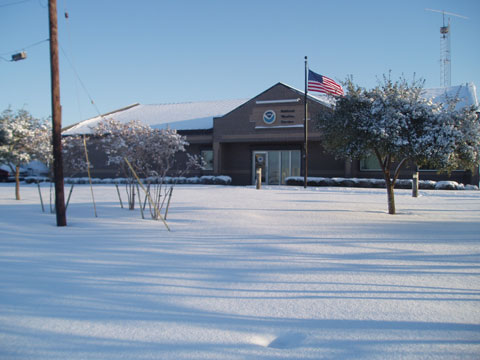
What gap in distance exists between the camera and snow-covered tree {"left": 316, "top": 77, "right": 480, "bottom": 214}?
1024cm

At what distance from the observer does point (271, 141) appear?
26969mm

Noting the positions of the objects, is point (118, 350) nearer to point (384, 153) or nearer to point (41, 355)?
point (41, 355)

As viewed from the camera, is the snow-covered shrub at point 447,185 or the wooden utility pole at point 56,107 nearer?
the wooden utility pole at point 56,107

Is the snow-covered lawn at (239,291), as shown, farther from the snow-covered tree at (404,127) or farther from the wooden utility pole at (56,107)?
the snow-covered tree at (404,127)

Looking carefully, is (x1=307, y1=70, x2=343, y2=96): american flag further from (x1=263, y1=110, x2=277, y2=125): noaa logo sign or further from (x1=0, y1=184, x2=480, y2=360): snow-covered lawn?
(x1=0, y1=184, x2=480, y2=360): snow-covered lawn

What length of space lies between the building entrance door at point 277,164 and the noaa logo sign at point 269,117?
2.45 m

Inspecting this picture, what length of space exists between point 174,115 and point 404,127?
1005 inches

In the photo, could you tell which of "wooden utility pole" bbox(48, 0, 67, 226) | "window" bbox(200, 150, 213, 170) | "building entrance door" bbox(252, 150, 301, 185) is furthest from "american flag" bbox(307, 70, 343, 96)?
"wooden utility pole" bbox(48, 0, 67, 226)

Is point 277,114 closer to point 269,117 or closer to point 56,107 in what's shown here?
point 269,117

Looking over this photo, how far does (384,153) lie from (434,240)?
12.1 feet

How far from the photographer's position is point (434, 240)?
7.99 meters

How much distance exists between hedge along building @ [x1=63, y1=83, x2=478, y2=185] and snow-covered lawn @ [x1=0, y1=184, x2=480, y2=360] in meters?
16.5

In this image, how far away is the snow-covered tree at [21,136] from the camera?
14.6m

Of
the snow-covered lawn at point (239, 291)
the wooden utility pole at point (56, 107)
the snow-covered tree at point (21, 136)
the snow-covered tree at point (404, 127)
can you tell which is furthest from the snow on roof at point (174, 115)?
the snow-covered lawn at point (239, 291)
